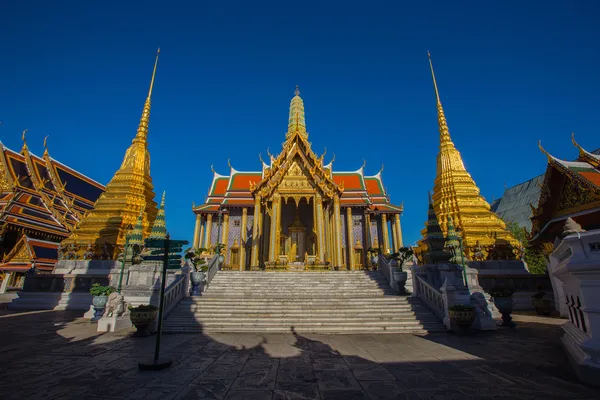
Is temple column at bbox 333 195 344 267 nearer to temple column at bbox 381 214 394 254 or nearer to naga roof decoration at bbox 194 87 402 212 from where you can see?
naga roof decoration at bbox 194 87 402 212

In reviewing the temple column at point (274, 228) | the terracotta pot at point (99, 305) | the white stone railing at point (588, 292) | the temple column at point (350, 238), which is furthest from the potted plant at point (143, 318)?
the temple column at point (350, 238)

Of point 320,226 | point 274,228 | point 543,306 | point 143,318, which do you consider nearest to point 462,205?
point 543,306

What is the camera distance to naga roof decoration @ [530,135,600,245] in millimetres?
10320

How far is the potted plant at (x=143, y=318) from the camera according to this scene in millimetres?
7730

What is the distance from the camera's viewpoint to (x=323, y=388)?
13.1ft

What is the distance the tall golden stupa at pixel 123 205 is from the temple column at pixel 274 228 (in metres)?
8.11

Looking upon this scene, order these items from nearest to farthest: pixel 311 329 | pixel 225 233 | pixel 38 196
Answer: pixel 311 329 → pixel 225 233 → pixel 38 196

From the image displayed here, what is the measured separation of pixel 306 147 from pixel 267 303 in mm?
14371

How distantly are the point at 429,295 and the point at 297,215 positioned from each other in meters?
14.1

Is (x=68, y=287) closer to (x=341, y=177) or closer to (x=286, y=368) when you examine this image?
(x=286, y=368)

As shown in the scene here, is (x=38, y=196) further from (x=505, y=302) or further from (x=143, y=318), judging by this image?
(x=505, y=302)

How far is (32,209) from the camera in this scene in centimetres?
2545

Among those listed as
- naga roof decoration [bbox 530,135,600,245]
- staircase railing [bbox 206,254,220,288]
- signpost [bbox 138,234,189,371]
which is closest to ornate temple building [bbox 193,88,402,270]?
staircase railing [bbox 206,254,220,288]

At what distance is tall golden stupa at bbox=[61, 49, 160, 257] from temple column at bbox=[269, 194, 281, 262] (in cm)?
811
